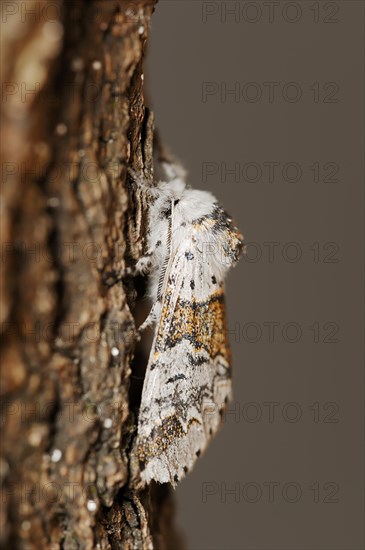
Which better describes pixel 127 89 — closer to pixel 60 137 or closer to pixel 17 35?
pixel 60 137

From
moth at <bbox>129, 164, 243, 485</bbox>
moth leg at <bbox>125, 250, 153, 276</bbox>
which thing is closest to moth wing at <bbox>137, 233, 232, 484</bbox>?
moth at <bbox>129, 164, 243, 485</bbox>

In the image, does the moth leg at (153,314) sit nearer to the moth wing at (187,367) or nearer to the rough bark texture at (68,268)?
the moth wing at (187,367)

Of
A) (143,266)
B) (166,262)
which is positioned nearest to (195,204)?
(166,262)

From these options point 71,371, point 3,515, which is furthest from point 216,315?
point 3,515

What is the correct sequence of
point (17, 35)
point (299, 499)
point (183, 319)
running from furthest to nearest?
point (299, 499)
point (183, 319)
point (17, 35)

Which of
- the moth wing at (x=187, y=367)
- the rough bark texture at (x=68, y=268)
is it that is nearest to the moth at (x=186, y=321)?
the moth wing at (x=187, y=367)

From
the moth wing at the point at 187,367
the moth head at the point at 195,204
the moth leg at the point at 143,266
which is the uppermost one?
the moth head at the point at 195,204

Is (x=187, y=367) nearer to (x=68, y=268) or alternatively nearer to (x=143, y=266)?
(x=143, y=266)
